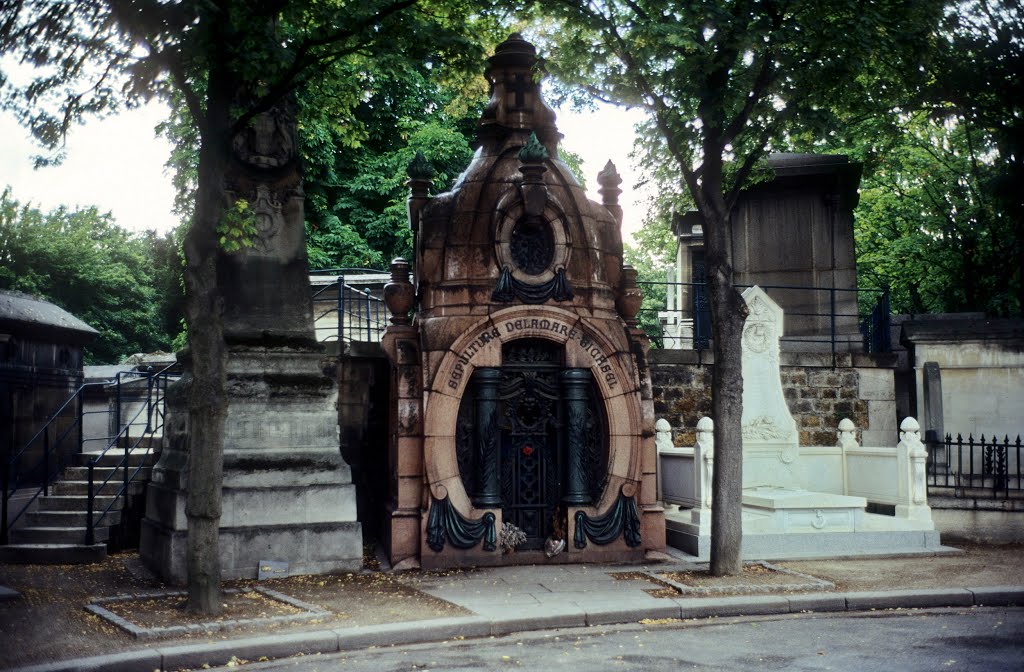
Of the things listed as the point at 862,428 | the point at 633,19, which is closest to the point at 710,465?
the point at 862,428

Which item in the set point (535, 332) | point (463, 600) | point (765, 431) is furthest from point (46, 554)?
point (765, 431)

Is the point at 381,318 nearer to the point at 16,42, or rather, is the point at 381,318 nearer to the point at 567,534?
the point at 567,534

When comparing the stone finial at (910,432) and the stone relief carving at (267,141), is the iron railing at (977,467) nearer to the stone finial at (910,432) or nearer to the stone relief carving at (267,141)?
the stone finial at (910,432)

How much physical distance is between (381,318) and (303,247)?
8.53 meters

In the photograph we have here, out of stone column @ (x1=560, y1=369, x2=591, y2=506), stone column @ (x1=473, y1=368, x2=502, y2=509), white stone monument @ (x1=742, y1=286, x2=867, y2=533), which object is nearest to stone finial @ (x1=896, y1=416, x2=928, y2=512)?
white stone monument @ (x1=742, y1=286, x2=867, y2=533)

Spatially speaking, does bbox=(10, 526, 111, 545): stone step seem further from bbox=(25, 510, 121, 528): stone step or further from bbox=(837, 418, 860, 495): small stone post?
bbox=(837, 418, 860, 495): small stone post

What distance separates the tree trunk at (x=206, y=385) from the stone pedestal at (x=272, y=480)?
6.43 ft

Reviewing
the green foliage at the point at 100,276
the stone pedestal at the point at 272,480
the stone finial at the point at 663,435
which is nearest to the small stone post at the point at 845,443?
the stone finial at the point at 663,435

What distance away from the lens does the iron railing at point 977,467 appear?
50.6ft

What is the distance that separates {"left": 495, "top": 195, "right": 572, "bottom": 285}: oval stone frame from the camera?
459 inches

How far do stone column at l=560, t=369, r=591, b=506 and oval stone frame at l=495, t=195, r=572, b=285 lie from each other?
127 cm

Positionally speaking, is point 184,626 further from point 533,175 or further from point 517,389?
point 533,175

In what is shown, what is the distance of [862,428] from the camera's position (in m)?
15.9

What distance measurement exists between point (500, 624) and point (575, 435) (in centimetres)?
371
